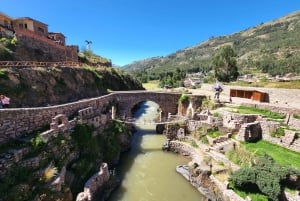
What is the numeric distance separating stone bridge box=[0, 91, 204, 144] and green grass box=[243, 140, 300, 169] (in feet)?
41.5

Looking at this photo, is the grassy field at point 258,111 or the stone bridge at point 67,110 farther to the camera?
the grassy field at point 258,111

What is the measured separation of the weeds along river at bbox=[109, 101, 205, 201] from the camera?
51.6 feet

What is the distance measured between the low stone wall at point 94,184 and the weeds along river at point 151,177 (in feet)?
4.37

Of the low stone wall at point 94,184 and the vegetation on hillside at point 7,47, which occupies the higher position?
the vegetation on hillside at point 7,47

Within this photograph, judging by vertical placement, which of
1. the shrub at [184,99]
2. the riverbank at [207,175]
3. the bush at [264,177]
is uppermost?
the shrub at [184,99]

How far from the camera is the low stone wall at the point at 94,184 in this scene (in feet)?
43.2

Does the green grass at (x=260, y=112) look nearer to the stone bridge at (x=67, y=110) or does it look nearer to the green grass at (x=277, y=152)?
the green grass at (x=277, y=152)

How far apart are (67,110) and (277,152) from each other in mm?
17914

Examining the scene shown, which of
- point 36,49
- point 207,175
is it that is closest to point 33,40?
point 36,49

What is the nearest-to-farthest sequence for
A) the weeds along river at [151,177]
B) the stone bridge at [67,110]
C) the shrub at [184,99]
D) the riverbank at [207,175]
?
the stone bridge at [67,110], the riverbank at [207,175], the weeds along river at [151,177], the shrub at [184,99]

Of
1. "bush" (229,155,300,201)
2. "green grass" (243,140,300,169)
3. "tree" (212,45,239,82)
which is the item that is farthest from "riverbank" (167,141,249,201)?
"tree" (212,45,239,82)

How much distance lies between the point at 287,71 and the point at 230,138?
269 feet

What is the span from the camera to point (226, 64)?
1839 inches

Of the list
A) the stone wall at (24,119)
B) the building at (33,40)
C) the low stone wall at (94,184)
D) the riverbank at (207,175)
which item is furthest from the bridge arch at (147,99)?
the low stone wall at (94,184)
